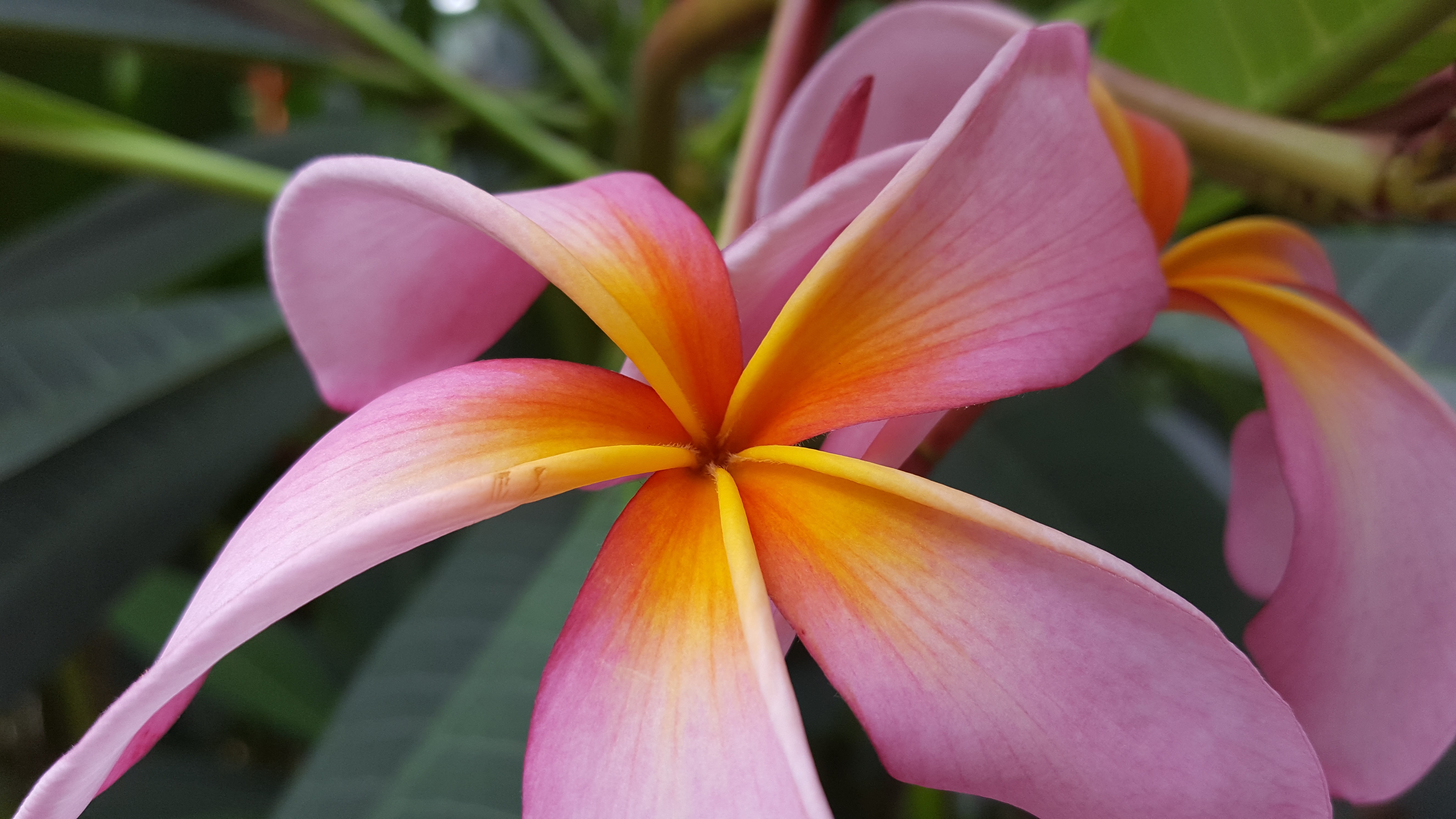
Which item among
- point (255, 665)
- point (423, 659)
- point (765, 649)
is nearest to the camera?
point (765, 649)

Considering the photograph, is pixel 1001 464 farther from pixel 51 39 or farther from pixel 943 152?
pixel 51 39

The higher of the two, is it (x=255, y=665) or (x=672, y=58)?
(x=672, y=58)

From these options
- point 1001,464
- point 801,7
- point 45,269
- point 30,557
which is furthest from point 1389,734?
point 45,269

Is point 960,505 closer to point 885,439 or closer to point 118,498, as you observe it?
point 885,439

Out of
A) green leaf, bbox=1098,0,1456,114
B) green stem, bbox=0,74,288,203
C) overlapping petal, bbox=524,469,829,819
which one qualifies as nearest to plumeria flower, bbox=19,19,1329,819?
overlapping petal, bbox=524,469,829,819

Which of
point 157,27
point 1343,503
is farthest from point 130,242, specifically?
point 1343,503

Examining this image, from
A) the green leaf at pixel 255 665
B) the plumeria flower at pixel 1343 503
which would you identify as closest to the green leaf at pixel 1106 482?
the plumeria flower at pixel 1343 503

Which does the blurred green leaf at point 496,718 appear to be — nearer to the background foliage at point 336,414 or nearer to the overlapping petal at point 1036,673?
the background foliage at point 336,414
